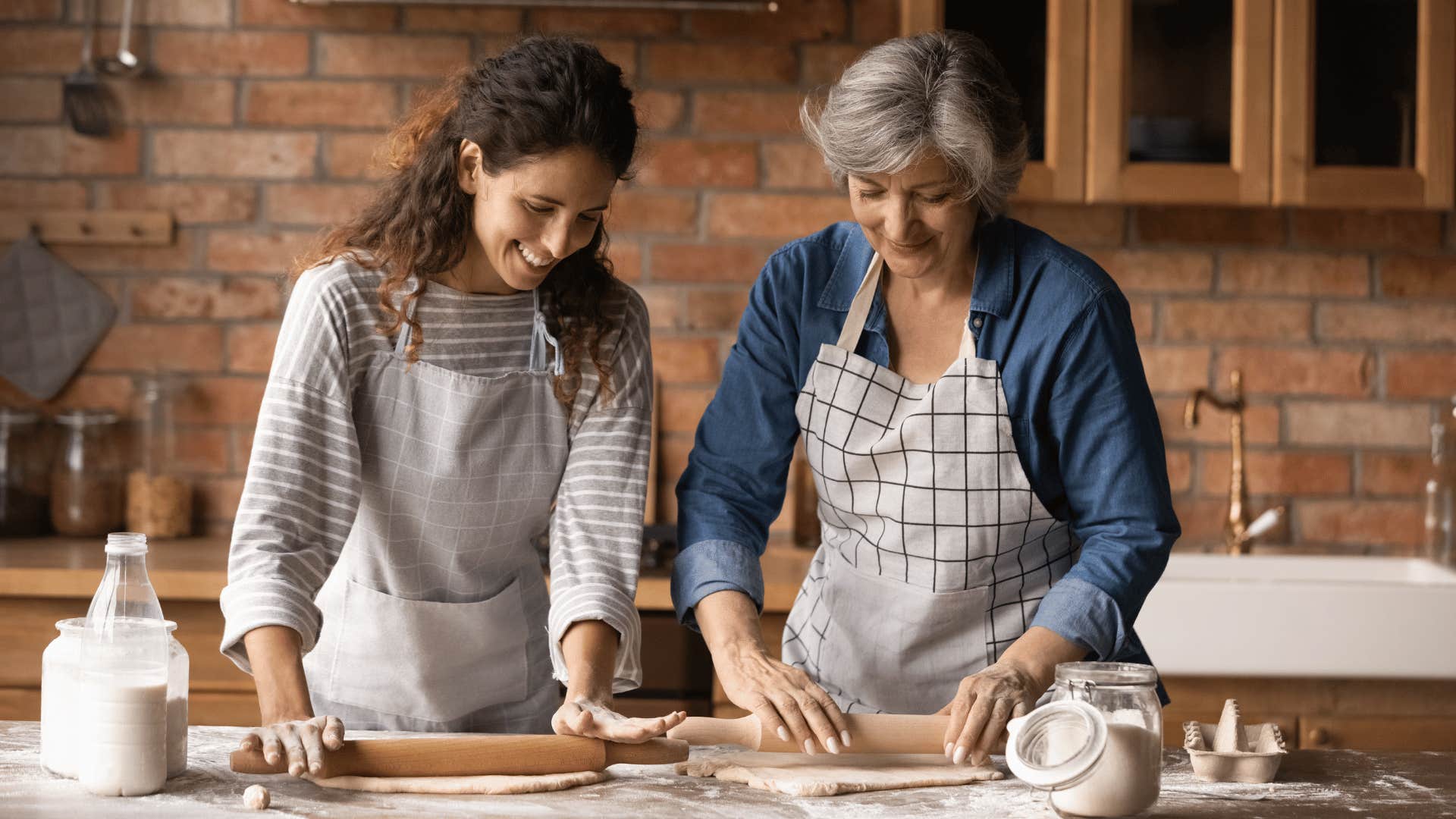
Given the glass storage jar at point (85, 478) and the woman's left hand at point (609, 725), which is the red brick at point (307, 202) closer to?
the glass storage jar at point (85, 478)

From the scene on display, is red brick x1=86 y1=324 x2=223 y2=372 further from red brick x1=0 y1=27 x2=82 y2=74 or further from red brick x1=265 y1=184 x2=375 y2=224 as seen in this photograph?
red brick x1=0 y1=27 x2=82 y2=74

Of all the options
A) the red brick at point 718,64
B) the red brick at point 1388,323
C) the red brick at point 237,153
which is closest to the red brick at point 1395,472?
the red brick at point 1388,323

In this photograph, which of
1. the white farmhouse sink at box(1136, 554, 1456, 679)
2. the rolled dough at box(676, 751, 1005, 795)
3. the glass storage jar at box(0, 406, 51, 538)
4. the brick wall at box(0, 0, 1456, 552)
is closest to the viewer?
the rolled dough at box(676, 751, 1005, 795)

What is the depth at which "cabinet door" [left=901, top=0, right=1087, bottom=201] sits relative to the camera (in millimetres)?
2285

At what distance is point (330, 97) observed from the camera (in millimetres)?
2518

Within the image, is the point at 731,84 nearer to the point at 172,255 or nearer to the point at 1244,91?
the point at 1244,91

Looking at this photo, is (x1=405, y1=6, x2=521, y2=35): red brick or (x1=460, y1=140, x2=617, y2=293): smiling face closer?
(x1=460, y1=140, x2=617, y2=293): smiling face

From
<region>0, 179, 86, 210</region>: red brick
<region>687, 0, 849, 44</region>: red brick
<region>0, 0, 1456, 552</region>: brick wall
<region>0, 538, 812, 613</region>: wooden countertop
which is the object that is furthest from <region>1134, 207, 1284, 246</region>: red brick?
<region>0, 179, 86, 210</region>: red brick

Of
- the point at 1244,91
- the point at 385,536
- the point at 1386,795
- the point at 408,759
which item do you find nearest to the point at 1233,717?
the point at 1386,795

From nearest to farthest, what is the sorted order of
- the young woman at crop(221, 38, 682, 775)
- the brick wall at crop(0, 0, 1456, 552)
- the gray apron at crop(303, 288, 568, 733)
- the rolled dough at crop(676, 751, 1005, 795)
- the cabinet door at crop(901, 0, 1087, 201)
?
the rolled dough at crop(676, 751, 1005, 795) → the young woman at crop(221, 38, 682, 775) → the gray apron at crop(303, 288, 568, 733) → the cabinet door at crop(901, 0, 1087, 201) → the brick wall at crop(0, 0, 1456, 552)

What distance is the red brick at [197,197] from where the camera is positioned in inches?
99.7

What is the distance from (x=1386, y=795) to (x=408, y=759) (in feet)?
2.72

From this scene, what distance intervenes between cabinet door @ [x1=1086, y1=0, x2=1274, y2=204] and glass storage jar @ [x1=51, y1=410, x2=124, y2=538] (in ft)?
5.90

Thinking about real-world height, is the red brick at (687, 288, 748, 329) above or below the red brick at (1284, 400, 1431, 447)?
above
